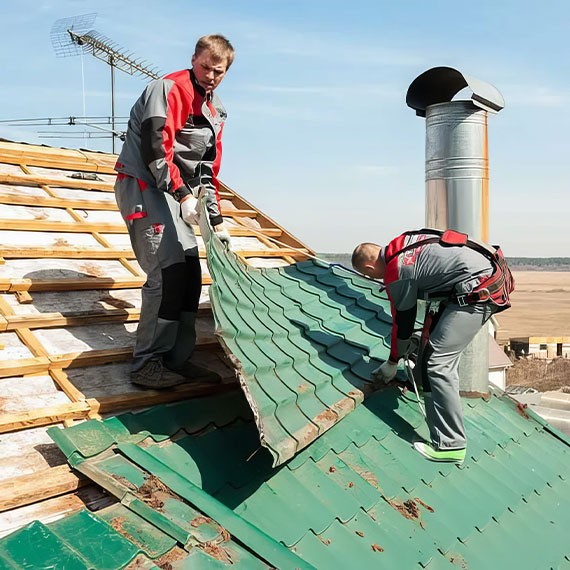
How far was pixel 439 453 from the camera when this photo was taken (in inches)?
147

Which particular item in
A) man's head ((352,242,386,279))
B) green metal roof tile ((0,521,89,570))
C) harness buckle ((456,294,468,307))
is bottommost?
green metal roof tile ((0,521,89,570))

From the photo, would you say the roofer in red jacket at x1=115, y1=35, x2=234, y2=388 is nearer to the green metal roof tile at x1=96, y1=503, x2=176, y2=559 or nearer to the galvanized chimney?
the green metal roof tile at x1=96, y1=503, x2=176, y2=559

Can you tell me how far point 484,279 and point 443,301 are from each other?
0.93 ft

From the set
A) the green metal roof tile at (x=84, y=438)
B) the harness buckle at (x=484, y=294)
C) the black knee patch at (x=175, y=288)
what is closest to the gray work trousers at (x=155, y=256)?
the black knee patch at (x=175, y=288)

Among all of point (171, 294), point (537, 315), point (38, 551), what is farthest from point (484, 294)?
point (537, 315)

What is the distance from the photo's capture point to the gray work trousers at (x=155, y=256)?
A: 3521 mm

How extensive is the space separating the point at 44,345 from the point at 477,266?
2.53 metres

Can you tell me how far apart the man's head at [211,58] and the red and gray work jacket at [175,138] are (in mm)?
80

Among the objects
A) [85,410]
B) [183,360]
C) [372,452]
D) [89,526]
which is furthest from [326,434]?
[89,526]

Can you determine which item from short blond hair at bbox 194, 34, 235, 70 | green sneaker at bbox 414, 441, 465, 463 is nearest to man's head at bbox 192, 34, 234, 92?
short blond hair at bbox 194, 34, 235, 70

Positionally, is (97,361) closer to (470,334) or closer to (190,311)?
(190,311)

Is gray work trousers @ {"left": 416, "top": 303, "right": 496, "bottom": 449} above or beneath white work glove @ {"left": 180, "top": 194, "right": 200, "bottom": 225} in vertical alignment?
beneath

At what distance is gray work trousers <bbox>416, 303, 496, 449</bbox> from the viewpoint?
148 inches

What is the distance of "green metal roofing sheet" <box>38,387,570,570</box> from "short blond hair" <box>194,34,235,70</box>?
73.5 inches
